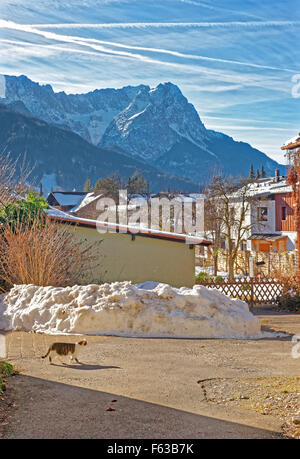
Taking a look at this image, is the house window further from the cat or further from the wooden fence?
the cat

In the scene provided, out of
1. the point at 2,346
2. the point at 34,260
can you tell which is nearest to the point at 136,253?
the point at 34,260

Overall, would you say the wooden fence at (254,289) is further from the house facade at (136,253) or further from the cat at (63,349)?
the cat at (63,349)

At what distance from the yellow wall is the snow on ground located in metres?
6.96

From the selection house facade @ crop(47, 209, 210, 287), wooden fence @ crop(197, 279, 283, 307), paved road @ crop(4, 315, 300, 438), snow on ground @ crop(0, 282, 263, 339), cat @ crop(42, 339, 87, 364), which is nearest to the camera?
paved road @ crop(4, 315, 300, 438)

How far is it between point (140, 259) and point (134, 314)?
27.2 feet

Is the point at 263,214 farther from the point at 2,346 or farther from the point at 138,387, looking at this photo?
the point at 138,387

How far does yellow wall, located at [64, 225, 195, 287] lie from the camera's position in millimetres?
18625

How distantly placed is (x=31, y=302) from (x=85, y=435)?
6.93 m

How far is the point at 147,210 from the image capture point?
2025 inches

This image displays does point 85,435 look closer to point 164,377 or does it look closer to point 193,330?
point 164,377

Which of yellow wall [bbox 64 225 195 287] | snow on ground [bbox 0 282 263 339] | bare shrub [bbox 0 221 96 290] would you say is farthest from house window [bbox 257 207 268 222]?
snow on ground [bbox 0 282 263 339]

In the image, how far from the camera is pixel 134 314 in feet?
35.4
